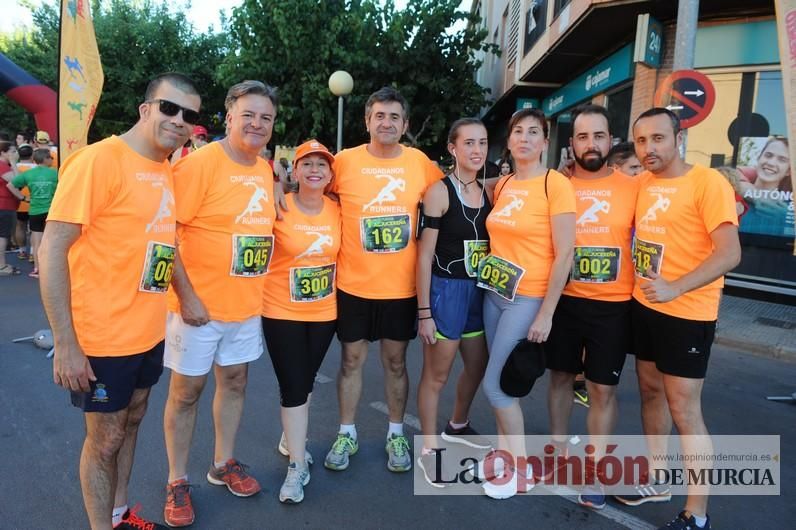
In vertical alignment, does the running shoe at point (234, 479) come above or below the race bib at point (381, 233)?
below

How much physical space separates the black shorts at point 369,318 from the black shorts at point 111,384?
1115mm

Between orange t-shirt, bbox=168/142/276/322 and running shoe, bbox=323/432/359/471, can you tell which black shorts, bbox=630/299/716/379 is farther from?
orange t-shirt, bbox=168/142/276/322

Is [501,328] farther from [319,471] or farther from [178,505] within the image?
[178,505]

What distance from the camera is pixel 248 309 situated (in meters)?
2.71

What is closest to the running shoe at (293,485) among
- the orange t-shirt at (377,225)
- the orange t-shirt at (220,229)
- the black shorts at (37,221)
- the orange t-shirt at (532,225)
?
the orange t-shirt at (220,229)

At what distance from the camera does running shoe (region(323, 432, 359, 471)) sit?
3.13 metres

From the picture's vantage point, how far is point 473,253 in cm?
295

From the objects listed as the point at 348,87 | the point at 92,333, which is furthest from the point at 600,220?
the point at 348,87

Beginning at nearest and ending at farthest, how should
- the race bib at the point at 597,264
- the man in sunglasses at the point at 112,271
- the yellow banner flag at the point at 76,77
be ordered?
1. the man in sunglasses at the point at 112,271
2. the race bib at the point at 597,264
3. the yellow banner flag at the point at 76,77

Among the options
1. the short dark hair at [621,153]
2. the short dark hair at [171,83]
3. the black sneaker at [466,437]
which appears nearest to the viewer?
the short dark hair at [171,83]

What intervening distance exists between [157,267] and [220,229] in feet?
1.39

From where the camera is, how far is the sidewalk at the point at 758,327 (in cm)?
571

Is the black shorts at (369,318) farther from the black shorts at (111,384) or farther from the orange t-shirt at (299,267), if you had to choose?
the black shorts at (111,384)

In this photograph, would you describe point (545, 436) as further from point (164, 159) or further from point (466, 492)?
point (164, 159)
